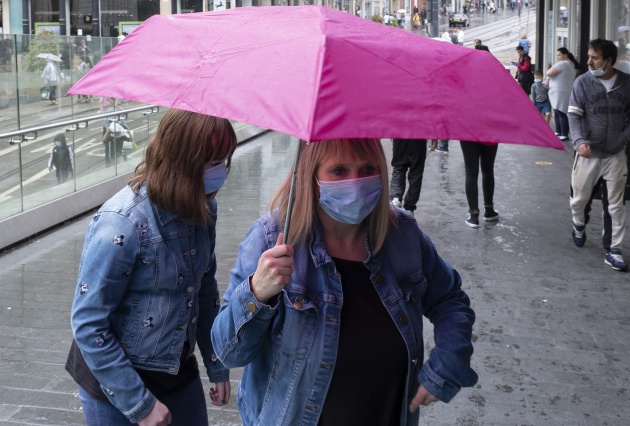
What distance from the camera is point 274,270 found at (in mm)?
2199

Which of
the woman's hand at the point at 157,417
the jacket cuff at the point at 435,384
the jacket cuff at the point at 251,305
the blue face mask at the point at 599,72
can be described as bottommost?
the woman's hand at the point at 157,417

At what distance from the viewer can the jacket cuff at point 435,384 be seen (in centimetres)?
245

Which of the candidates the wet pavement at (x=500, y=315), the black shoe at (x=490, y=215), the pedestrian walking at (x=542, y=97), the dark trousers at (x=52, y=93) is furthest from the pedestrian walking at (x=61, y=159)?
the pedestrian walking at (x=542, y=97)

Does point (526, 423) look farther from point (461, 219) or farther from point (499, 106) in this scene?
point (461, 219)

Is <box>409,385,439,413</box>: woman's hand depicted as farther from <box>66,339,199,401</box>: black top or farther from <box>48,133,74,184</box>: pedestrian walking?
<box>48,133,74,184</box>: pedestrian walking

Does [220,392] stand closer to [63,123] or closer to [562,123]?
[63,123]

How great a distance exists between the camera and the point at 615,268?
7.62m

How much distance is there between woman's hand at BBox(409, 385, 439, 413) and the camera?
245 centimetres

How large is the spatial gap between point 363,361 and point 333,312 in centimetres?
15

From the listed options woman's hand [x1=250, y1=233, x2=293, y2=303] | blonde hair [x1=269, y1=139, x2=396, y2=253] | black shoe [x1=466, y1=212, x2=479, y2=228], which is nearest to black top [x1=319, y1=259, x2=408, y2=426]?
blonde hair [x1=269, y1=139, x2=396, y2=253]

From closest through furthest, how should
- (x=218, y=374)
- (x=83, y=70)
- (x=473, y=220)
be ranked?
(x=218, y=374)
(x=473, y=220)
(x=83, y=70)

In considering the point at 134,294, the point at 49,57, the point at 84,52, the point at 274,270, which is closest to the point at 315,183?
the point at 274,270

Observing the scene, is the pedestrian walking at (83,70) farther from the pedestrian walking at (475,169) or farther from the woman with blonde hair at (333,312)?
the woman with blonde hair at (333,312)

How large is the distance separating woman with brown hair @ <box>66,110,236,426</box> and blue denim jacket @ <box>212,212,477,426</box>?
270 millimetres
